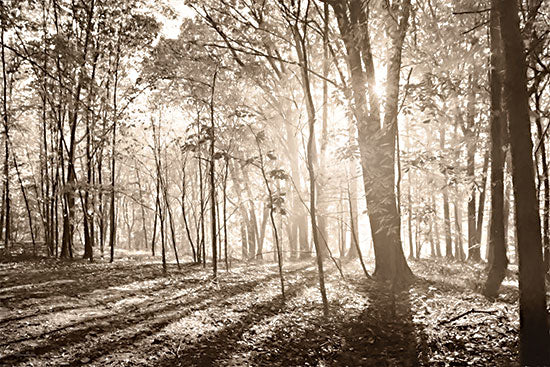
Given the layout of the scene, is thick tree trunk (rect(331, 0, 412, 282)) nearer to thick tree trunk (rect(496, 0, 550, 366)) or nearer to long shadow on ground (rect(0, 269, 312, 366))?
thick tree trunk (rect(496, 0, 550, 366))

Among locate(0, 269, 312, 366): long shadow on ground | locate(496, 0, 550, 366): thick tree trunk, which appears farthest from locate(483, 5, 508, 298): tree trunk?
locate(0, 269, 312, 366): long shadow on ground

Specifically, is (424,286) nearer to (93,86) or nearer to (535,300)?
(535,300)

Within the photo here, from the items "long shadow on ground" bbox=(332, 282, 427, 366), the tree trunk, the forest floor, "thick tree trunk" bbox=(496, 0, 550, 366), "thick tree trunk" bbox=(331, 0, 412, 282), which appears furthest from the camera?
"thick tree trunk" bbox=(331, 0, 412, 282)

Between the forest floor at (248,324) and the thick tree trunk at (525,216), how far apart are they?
72 centimetres

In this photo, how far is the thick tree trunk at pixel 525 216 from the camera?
3396 millimetres

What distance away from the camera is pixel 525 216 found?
342 cm

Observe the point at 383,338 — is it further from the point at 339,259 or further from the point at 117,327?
the point at 117,327

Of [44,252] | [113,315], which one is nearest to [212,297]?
[113,315]

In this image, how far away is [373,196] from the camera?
7.98 meters

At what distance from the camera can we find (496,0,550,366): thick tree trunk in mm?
3396

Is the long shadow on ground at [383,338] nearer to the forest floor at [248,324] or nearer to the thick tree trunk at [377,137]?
the forest floor at [248,324]

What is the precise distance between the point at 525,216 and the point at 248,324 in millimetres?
4488

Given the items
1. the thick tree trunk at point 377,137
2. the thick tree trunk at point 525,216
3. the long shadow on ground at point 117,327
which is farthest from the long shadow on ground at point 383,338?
the long shadow on ground at point 117,327

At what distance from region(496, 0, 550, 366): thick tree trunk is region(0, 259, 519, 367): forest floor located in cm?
72
